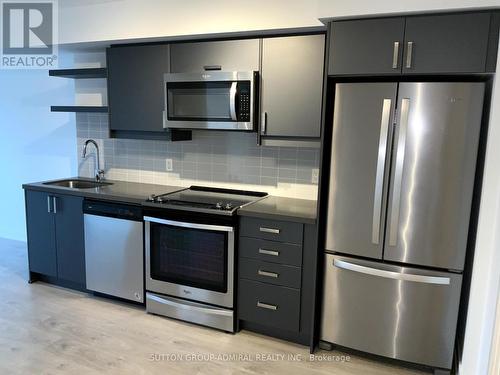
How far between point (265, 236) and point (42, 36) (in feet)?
8.61

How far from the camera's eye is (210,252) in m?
3.06

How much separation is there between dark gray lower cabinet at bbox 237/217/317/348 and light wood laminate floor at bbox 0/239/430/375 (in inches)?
6.5

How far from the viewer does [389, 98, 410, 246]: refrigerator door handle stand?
2.42 m

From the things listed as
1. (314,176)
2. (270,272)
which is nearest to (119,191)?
(270,272)

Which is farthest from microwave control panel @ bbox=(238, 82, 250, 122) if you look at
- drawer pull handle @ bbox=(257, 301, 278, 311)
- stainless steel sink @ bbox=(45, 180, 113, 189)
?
stainless steel sink @ bbox=(45, 180, 113, 189)

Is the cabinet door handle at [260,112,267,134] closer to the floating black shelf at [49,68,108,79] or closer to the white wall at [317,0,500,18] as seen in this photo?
the white wall at [317,0,500,18]

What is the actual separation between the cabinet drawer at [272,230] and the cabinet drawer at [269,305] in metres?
0.34

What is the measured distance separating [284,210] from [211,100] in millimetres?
989

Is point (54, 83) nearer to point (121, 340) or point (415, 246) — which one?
point (121, 340)

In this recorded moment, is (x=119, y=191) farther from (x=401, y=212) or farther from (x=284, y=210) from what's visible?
(x=401, y=212)

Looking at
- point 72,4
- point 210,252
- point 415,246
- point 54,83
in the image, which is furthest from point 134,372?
point 54,83

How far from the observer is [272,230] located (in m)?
2.87

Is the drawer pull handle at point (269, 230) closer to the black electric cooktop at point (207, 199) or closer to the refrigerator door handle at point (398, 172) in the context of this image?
the black electric cooktop at point (207, 199)

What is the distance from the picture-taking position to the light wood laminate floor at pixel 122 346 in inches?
105
